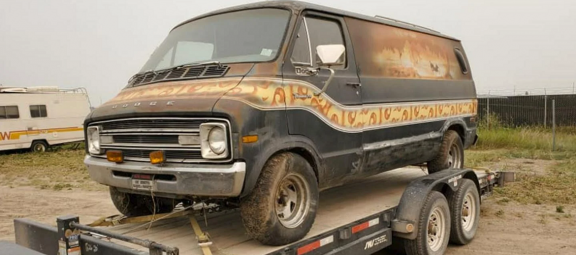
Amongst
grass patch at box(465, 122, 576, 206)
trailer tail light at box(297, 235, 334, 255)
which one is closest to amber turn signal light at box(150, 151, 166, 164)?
trailer tail light at box(297, 235, 334, 255)

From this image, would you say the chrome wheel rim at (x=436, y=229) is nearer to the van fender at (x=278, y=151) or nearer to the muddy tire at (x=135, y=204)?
the van fender at (x=278, y=151)

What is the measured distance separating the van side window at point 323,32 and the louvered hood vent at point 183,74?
93 centimetres

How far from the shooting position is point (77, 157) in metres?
18.6

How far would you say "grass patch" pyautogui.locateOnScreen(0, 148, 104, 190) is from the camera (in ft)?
40.4

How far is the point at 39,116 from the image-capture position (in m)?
20.0

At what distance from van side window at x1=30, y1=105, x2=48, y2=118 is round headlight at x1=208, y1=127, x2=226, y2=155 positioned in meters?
19.2

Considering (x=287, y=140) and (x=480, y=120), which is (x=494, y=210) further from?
(x=480, y=120)

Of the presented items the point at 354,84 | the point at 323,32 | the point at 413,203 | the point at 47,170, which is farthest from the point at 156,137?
the point at 47,170

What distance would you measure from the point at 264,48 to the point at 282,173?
113cm

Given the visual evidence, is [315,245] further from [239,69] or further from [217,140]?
[239,69]

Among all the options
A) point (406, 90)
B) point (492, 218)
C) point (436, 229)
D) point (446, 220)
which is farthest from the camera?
point (492, 218)

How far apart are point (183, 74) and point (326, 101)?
1.31 metres

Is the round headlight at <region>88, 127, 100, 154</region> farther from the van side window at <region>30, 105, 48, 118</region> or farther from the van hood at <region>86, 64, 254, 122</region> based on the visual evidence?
the van side window at <region>30, 105, 48, 118</region>

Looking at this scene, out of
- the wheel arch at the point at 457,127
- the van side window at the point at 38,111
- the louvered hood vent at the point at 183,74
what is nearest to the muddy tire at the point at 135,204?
the louvered hood vent at the point at 183,74
